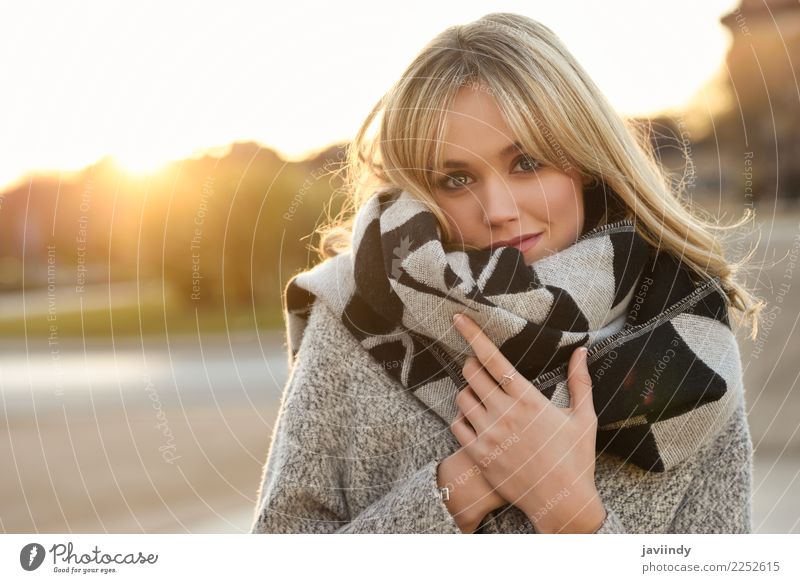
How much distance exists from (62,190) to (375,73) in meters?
0.49

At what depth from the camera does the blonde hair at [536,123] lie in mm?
833

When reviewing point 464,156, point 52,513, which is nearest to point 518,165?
point 464,156

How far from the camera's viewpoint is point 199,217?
1.37 metres

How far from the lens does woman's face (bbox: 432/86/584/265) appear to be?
0.83 metres

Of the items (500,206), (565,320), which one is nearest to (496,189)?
(500,206)

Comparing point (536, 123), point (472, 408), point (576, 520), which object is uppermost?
point (536, 123)

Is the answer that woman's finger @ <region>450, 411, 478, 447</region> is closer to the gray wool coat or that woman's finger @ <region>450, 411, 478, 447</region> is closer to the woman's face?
the gray wool coat

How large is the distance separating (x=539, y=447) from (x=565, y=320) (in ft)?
0.45

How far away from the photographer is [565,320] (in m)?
0.84

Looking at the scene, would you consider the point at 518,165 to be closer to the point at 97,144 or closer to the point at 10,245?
the point at 97,144

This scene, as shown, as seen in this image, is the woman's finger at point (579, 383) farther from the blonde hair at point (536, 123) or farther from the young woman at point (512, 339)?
the blonde hair at point (536, 123)

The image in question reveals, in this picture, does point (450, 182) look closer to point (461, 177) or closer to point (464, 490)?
point (461, 177)

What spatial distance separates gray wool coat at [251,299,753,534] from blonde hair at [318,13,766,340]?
17cm

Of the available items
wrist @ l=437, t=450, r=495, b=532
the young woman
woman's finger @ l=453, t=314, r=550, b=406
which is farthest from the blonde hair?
wrist @ l=437, t=450, r=495, b=532
